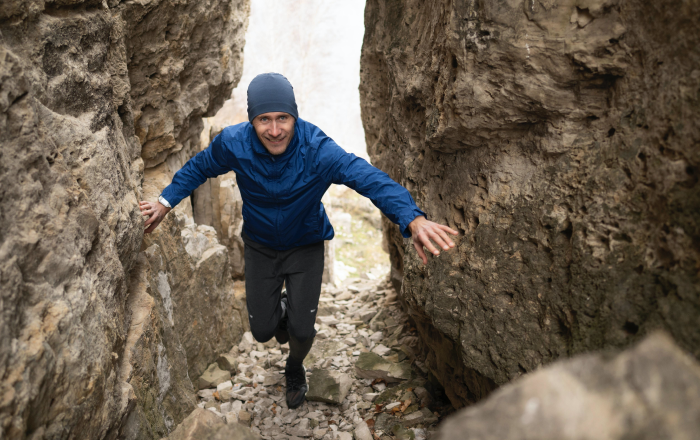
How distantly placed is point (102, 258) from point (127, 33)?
2660mm

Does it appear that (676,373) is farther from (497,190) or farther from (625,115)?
(497,190)

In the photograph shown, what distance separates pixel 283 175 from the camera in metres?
3.63

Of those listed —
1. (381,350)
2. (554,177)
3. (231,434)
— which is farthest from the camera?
(381,350)

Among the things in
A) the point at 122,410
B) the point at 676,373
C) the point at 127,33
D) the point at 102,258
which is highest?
the point at 127,33

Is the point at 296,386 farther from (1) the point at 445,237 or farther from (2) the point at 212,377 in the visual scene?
(1) the point at 445,237

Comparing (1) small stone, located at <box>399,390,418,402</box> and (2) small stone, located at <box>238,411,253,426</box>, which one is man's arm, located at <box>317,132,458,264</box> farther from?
(2) small stone, located at <box>238,411,253,426</box>

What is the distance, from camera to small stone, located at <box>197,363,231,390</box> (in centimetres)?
476

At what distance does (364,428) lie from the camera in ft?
13.0

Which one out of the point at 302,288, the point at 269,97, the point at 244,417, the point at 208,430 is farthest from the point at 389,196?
the point at 244,417

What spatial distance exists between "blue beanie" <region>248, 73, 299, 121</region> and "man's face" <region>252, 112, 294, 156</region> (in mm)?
37

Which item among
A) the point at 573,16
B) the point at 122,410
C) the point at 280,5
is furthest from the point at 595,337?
the point at 280,5

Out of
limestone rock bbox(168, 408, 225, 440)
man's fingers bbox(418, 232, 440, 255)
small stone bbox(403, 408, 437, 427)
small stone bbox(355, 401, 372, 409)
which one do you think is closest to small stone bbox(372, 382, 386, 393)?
small stone bbox(355, 401, 372, 409)

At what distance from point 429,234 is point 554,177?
803mm

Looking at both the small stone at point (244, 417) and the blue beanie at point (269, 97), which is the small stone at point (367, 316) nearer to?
the small stone at point (244, 417)
